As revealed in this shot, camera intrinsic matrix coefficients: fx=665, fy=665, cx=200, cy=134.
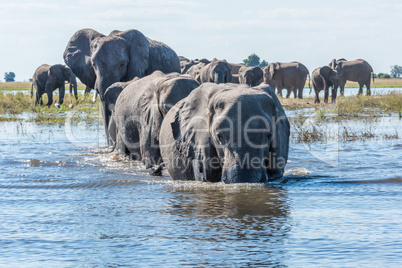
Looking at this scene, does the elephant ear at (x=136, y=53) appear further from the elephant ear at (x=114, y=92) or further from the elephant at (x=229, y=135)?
the elephant at (x=229, y=135)

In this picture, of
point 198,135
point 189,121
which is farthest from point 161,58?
point 198,135

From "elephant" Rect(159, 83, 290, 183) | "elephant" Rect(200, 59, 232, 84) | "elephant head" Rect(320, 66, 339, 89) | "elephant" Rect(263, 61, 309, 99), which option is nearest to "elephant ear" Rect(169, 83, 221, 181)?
"elephant" Rect(159, 83, 290, 183)

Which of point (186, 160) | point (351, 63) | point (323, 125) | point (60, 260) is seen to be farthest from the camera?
point (351, 63)

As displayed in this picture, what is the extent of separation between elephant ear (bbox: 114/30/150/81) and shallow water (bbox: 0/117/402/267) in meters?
4.13

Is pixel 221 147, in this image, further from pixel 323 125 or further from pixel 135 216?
pixel 323 125

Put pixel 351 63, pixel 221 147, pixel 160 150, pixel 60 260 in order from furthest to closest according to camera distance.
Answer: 1. pixel 351 63
2. pixel 160 150
3. pixel 221 147
4. pixel 60 260

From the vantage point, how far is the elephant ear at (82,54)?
16.6 metres

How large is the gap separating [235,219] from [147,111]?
11.8 ft

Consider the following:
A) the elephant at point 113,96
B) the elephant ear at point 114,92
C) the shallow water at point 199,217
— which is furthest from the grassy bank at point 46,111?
the shallow water at point 199,217

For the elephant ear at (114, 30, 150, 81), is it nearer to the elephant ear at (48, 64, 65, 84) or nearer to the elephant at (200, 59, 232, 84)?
the elephant at (200, 59, 232, 84)

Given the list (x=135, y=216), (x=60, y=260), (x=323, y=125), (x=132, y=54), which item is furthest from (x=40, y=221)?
(x=323, y=125)

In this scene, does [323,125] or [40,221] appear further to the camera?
[323,125]

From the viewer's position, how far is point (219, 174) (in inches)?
305

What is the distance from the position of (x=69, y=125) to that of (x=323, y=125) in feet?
24.6
